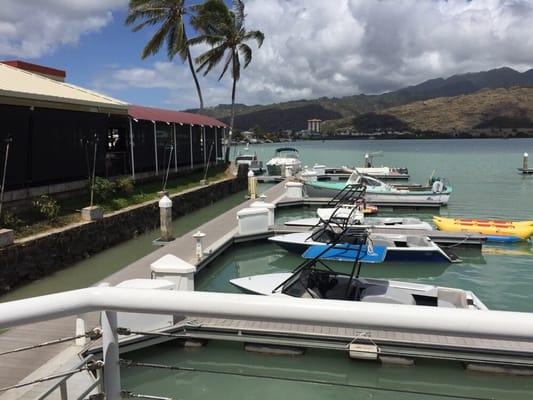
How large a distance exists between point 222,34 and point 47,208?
23.9 meters

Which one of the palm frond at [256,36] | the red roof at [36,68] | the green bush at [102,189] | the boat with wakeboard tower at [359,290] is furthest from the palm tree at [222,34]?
the boat with wakeboard tower at [359,290]

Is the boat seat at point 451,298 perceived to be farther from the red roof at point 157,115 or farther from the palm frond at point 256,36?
the palm frond at point 256,36

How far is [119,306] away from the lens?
5.05 feet

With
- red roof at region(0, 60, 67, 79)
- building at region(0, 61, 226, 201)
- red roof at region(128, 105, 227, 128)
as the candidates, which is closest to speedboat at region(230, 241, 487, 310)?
building at region(0, 61, 226, 201)

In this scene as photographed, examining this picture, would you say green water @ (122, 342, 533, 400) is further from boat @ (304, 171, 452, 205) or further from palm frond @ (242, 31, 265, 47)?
palm frond @ (242, 31, 265, 47)

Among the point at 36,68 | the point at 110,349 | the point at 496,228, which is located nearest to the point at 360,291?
the point at 110,349

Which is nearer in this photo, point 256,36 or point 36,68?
point 36,68

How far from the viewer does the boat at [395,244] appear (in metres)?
13.1

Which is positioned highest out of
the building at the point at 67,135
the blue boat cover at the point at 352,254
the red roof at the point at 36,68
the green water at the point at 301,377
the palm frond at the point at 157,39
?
the palm frond at the point at 157,39

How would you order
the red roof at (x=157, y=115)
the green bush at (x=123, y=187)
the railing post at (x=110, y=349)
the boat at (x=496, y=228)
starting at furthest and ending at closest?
the red roof at (x=157, y=115), the green bush at (x=123, y=187), the boat at (x=496, y=228), the railing post at (x=110, y=349)

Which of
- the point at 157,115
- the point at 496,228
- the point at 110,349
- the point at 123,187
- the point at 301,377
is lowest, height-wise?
the point at 301,377

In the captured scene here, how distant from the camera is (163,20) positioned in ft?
101

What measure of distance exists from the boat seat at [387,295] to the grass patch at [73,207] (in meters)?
8.72

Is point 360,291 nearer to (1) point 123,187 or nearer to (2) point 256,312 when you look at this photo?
(2) point 256,312
